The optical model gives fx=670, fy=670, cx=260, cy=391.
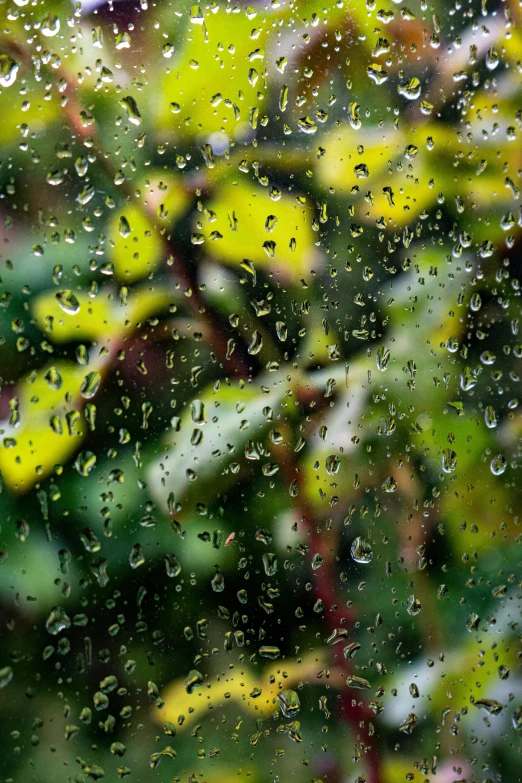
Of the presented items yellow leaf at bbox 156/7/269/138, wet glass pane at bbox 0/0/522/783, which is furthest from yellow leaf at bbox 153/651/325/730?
yellow leaf at bbox 156/7/269/138

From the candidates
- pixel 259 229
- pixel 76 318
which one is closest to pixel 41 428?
pixel 76 318

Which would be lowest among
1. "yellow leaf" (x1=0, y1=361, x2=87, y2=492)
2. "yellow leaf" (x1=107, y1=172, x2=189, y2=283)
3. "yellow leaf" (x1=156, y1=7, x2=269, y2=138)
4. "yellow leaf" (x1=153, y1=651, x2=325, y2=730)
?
"yellow leaf" (x1=153, y1=651, x2=325, y2=730)

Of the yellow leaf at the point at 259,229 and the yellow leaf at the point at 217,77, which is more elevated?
the yellow leaf at the point at 217,77

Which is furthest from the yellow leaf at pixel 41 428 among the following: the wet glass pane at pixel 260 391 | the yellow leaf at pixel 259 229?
the yellow leaf at pixel 259 229

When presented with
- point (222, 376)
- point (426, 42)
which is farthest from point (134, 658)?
point (426, 42)

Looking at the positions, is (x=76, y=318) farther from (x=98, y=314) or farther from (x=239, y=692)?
(x=239, y=692)

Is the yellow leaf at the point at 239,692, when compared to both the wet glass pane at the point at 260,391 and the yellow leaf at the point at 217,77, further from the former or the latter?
the yellow leaf at the point at 217,77

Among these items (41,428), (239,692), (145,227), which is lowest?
(239,692)

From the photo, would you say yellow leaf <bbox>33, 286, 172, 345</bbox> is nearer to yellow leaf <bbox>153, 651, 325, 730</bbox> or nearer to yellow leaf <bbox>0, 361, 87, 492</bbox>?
yellow leaf <bbox>0, 361, 87, 492</bbox>
